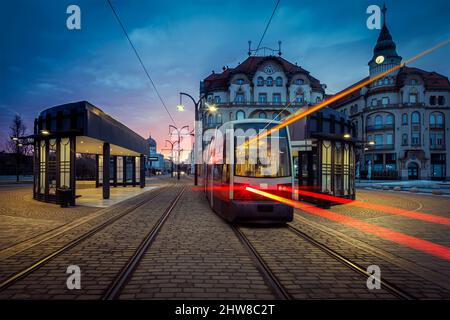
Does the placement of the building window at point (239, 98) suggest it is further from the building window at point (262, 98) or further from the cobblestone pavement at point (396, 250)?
the cobblestone pavement at point (396, 250)

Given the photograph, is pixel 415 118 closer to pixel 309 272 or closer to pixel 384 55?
pixel 384 55

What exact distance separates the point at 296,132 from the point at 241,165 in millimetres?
7374

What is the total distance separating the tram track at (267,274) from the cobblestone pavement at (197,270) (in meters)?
0.09

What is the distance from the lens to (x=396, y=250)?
20.5 feet

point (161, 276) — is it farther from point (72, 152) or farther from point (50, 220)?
point (72, 152)

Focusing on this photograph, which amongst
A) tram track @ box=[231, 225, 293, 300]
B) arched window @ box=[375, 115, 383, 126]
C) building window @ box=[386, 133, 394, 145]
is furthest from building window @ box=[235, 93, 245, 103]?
tram track @ box=[231, 225, 293, 300]

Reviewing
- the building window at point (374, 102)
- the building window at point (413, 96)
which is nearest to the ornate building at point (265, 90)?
the building window at point (374, 102)

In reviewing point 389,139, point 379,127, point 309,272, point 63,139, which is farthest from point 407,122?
point 309,272

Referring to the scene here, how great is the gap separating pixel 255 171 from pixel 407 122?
50708 mm

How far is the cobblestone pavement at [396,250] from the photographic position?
171 inches

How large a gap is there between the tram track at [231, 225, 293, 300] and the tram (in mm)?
1267

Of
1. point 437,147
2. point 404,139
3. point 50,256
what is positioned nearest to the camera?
point 50,256

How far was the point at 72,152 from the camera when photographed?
13.9m
